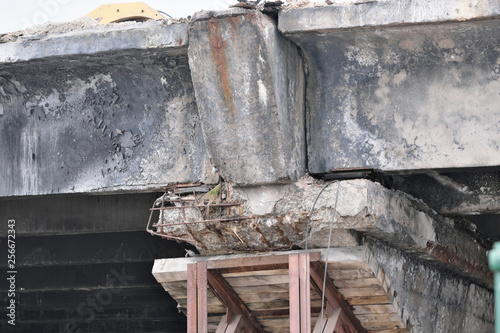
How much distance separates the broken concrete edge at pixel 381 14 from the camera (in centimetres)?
531

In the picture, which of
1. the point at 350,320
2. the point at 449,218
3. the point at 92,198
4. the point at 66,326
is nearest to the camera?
the point at 350,320

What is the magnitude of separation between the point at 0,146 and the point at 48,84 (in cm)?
70

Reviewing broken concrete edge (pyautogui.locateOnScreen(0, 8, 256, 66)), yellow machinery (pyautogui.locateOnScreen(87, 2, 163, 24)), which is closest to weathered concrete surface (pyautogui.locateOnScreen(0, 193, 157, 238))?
yellow machinery (pyautogui.locateOnScreen(87, 2, 163, 24))

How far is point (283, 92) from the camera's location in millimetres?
5746

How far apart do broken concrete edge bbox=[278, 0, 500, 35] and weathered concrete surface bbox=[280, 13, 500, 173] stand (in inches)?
1.1

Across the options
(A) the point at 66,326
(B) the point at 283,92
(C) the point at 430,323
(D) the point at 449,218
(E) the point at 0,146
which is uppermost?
(B) the point at 283,92

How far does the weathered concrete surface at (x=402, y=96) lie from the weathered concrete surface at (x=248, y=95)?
0.21 m

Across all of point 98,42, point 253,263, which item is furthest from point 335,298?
point 98,42

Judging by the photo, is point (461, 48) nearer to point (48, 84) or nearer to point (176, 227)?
point (176, 227)

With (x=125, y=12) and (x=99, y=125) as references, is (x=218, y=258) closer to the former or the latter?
(x=99, y=125)

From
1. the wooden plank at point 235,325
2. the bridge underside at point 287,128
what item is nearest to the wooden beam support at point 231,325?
the wooden plank at point 235,325

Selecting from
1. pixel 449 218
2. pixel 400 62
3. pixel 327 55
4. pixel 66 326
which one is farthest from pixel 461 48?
pixel 66 326

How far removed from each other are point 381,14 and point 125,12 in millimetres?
3307

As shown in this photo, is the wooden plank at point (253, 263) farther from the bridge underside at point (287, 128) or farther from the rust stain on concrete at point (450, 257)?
the rust stain on concrete at point (450, 257)
